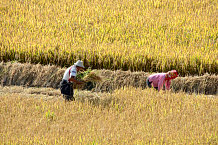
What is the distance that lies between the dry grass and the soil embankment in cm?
78

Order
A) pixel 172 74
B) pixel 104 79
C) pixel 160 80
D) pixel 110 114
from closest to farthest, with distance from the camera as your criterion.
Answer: pixel 110 114 → pixel 172 74 → pixel 160 80 → pixel 104 79

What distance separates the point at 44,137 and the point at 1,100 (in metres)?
2.24

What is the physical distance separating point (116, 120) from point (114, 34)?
210 inches

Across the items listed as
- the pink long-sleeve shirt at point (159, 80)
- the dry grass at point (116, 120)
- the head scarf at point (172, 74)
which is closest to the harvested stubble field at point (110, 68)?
the dry grass at point (116, 120)

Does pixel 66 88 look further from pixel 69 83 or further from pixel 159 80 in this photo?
pixel 159 80

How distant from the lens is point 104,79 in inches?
372

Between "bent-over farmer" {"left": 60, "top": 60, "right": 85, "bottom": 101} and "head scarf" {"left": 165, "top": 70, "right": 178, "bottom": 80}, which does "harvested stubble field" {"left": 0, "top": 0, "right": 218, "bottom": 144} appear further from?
"head scarf" {"left": 165, "top": 70, "right": 178, "bottom": 80}

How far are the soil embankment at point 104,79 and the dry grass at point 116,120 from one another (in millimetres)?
784

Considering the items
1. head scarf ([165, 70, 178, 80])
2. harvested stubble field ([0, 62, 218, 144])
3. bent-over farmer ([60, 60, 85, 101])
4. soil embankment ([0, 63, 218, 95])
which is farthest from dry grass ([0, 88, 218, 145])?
soil embankment ([0, 63, 218, 95])

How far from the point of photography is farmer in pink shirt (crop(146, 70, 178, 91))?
8523mm

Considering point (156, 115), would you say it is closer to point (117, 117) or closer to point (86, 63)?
point (117, 117)

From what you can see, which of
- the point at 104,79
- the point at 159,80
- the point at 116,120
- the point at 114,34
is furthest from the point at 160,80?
the point at 114,34

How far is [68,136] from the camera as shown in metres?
6.70

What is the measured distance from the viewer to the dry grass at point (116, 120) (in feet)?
21.5
